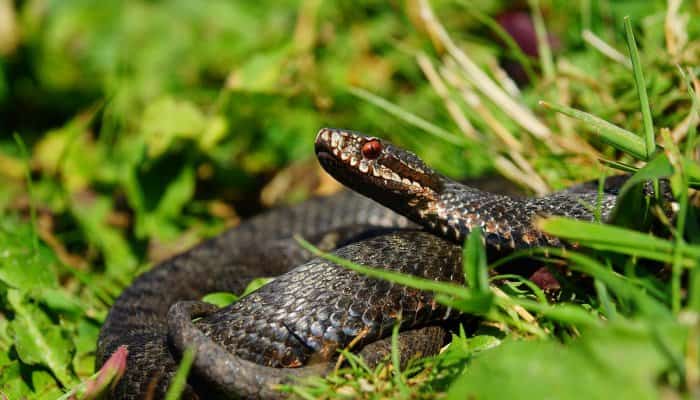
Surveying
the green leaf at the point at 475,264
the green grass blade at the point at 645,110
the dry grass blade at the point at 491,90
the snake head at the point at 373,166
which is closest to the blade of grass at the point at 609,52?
the dry grass blade at the point at 491,90

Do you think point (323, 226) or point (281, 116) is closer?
point (323, 226)

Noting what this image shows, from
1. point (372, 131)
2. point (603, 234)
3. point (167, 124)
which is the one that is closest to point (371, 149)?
point (603, 234)

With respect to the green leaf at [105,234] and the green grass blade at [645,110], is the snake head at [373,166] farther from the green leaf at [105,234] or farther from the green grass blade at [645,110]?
the green leaf at [105,234]

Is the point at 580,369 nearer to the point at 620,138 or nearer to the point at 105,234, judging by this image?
the point at 620,138

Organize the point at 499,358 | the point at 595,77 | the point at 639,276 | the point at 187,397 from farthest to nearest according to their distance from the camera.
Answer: the point at 595,77
the point at 187,397
the point at 639,276
the point at 499,358

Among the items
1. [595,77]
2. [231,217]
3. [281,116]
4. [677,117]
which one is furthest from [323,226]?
[677,117]

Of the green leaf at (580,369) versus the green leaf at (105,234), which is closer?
the green leaf at (580,369)

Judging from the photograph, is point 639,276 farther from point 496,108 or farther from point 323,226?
point 323,226
